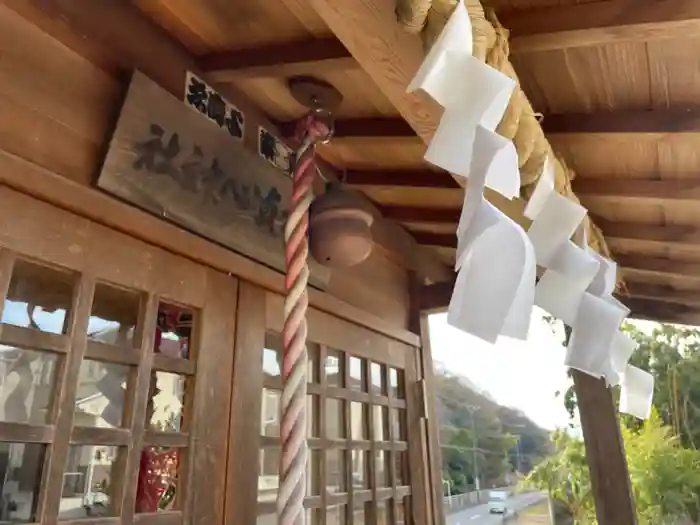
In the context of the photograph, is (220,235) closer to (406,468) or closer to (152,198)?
(152,198)

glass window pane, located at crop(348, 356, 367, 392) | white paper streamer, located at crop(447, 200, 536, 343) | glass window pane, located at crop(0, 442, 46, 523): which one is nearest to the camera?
white paper streamer, located at crop(447, 200, 536, 343)

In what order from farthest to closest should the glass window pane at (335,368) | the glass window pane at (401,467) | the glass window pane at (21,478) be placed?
the glass window pane at (401,467), the glass window pane at (335,368), the glass window pane at (21,478)

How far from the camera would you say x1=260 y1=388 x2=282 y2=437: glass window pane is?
1.17 meters

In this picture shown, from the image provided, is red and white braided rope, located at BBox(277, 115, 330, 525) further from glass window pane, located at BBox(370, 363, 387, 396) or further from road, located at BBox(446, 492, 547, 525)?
road, located at BBox(446, 492, 547, 525)

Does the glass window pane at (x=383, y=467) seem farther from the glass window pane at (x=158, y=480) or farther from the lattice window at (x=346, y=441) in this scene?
the glass window pane at (x=158, y=480)

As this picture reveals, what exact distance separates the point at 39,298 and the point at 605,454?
1672 millimetres

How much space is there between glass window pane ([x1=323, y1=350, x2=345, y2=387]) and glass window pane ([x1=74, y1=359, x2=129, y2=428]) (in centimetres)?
60

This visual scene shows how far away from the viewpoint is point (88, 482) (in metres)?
0.83

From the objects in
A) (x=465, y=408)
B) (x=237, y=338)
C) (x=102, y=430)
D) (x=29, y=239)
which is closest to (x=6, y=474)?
(x=102, y=430)

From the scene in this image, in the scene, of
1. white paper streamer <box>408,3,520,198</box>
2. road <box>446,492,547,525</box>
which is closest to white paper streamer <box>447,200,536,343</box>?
white paper streamer <box>408,3,520,198</box>

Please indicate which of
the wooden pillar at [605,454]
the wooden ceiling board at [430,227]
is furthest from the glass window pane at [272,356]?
the wooden pillar at [605,454]

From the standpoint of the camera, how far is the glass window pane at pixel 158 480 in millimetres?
917

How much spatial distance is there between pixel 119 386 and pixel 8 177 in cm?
36

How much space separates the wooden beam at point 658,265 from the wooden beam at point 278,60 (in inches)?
48.9
